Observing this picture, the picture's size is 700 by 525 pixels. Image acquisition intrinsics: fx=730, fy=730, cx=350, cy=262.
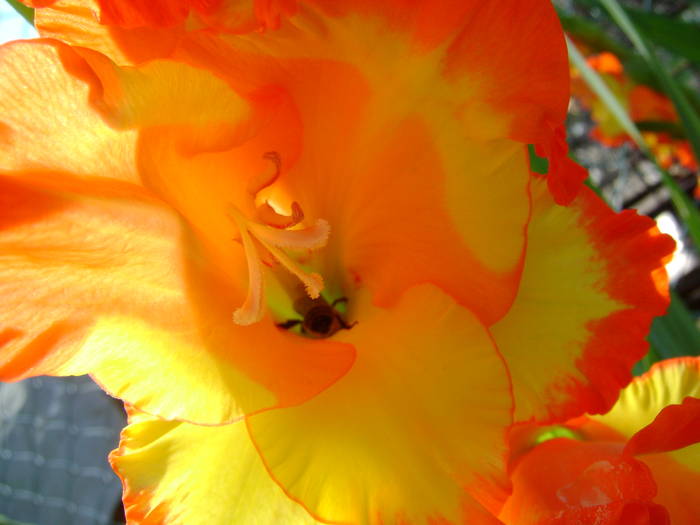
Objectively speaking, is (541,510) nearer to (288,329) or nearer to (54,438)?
(288,329)

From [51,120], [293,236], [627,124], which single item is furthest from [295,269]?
[627,124]

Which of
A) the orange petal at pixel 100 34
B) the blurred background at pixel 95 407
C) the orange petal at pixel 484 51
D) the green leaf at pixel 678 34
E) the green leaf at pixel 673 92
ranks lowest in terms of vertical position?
the blurred background at pixel 95 407

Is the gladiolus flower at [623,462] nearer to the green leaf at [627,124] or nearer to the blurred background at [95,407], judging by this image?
the green leaf at [627,124]

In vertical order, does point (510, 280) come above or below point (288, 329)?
above

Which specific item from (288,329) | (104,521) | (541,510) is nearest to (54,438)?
(104,521)

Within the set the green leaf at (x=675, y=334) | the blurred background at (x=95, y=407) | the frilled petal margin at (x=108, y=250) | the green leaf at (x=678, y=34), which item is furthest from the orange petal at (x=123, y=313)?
the blurred background at (x=95, y=407)

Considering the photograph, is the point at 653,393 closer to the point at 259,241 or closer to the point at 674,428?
the point at 674,428
